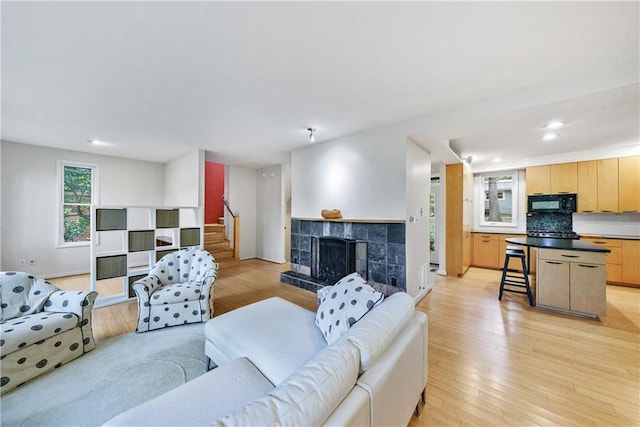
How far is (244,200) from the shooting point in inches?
261

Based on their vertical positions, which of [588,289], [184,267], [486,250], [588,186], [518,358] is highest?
[588,186]

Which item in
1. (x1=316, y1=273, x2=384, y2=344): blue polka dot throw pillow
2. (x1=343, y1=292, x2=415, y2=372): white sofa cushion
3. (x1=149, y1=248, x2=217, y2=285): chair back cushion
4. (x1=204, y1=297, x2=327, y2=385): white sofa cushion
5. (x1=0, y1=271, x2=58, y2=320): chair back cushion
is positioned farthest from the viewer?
(x1=149, y1=248, x2=217, y2=285): chair back cushion

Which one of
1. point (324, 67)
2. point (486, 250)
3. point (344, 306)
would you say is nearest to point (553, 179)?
point (486, 250)

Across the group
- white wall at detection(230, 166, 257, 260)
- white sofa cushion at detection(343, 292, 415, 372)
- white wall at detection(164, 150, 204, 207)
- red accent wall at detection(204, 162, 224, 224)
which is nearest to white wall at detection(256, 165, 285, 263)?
white wall at detection(230, 166, 257, 260)

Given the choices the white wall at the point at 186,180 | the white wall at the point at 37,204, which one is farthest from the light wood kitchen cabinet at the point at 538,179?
the white wall at the point at 37,204

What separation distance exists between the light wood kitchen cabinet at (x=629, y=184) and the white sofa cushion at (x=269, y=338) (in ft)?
19.4

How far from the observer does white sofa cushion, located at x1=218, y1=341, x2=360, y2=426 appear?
28.8 inches

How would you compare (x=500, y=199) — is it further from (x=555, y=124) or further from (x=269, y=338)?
(x=269, y=338)

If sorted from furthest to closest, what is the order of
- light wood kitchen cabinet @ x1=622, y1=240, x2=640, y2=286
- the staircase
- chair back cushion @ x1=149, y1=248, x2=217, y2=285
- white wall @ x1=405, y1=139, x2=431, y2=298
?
the staircase
light wood kitchen cabinet @ x1=622, y1=240, x2=640, y2=286
white wall @ x1=405, y1=139, x2=431, y2=298
chair back cushion @ x1=149, y1=248, x2=217, y2=285

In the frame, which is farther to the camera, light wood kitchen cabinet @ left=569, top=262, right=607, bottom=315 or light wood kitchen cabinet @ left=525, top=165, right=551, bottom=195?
light wood kitchen cabinet @ left=525, top=165, right=551, bottom=195

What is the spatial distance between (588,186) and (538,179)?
72 cm

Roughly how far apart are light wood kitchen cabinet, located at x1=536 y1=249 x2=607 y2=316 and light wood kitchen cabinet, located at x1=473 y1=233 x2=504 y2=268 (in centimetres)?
219

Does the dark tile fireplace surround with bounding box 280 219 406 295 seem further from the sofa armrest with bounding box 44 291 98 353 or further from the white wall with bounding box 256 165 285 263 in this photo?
the sofa armrest with bounding box 44 291 98 353

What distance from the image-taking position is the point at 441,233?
16.1 feet
